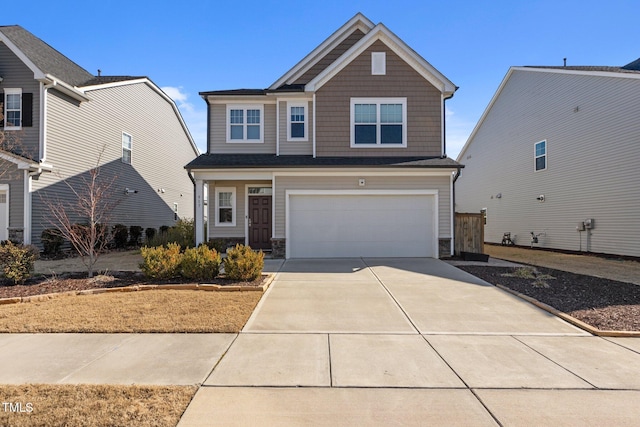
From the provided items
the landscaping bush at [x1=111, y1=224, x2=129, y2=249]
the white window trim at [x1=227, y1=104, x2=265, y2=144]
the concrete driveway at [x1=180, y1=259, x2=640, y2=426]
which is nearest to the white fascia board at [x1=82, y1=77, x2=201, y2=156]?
the landscaping bush at [x1=111, y1=224, x2=129, y2=249]

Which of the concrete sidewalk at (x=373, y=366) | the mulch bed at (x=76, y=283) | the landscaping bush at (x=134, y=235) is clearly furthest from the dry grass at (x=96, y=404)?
the landscaping bush at (x=134, y=235)

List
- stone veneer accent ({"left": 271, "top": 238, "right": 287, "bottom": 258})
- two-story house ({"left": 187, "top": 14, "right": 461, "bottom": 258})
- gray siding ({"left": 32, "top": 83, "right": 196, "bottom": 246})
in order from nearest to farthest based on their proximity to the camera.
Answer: stone veneer accent ({"left": 271, "top": 238, "right": 287, "bottom": 258}), two-story house ({"left": 187, "top": 14, "right": 461, "bottom": 258}), gray siding ({"left": 32, "top": 83, "right": 196, "bottom": 246})

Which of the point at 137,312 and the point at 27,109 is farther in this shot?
the point at 27,109

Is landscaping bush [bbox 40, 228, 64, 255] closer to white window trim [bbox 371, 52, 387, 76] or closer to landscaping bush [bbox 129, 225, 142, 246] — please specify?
landscaping bush [bbox 129, 225, 142, 246]

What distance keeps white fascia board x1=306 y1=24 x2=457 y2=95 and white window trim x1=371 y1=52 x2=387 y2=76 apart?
1.26 ft

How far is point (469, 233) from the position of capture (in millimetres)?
12375

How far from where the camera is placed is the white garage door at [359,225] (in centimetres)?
1228

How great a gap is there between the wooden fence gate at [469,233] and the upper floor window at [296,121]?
6.55m

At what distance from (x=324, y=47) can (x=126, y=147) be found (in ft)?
36.6

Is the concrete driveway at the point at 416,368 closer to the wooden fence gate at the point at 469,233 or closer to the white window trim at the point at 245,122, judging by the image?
the wooden fence gate at the point at 469,233

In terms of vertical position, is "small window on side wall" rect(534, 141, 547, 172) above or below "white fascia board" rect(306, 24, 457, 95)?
below

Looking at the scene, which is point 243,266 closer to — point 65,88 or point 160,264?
point 160,264

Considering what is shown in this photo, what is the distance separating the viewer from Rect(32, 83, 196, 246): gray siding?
13.5 meters

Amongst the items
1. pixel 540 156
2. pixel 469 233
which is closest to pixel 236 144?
pixel 469 233
